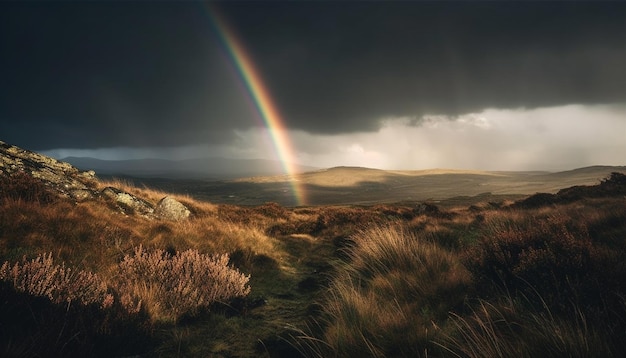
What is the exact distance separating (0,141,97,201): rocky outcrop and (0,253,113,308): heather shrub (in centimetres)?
800

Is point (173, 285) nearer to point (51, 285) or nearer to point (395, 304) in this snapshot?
point (51, 285)

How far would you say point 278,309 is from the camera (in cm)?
547

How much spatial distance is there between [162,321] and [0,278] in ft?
6.26

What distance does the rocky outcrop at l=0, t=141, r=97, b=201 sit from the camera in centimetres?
1047

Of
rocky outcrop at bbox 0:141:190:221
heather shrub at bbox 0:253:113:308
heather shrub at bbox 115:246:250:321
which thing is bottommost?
heather shrub at bbox 115:246:250:321

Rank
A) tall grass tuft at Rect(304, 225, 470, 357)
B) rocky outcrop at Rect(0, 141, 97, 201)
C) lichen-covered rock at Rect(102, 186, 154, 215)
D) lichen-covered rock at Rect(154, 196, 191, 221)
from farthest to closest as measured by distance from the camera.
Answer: lichen-covered rock at Rect(154, 196, 191, 221)
lichen-covered rock at Rect(102, 186, 154, 215)
rocky outcrop at Rect(0, 141, 97, 201)
tall grass tuft at Rect(304, 225, 470, 357)

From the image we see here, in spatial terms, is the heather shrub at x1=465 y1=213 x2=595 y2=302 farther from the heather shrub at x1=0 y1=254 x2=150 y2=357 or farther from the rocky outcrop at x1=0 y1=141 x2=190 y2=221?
the rocky outcrop at x1=0 y1=141 x2=190 y2=221

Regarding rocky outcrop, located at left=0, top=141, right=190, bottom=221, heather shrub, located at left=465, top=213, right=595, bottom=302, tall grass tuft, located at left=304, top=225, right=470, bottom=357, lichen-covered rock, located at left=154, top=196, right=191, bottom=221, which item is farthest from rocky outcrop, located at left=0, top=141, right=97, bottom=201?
heather shrub, located at left=465, top=213, right=595, bottom=302

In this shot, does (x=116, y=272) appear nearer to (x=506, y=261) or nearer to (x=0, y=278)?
(x=0, y=278)

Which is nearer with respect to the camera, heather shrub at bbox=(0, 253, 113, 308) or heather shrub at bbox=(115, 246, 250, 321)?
heather shrub at bbox=(0, 253, 113, 308)

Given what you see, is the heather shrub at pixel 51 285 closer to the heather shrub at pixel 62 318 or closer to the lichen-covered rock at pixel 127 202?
the heather shrub at pixel 62 318

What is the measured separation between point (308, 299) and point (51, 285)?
159 inches

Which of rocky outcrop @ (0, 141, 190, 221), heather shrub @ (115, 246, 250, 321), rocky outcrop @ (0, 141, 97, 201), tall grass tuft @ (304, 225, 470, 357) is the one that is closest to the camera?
tall grass tuft @ (304, 225, 470, 357)

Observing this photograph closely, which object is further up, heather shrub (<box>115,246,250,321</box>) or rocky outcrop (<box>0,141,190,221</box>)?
rocky outcrop (<box>0,141,190,221</box>)
